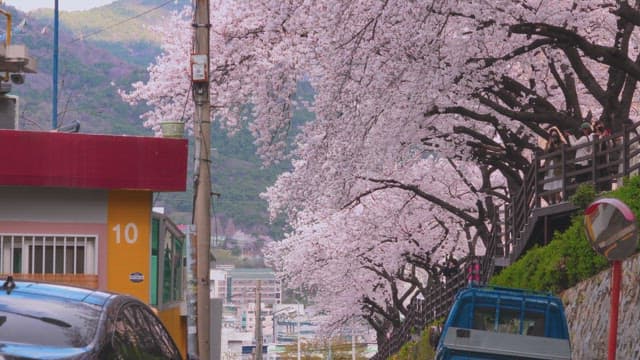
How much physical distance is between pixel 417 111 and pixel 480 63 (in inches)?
63.2

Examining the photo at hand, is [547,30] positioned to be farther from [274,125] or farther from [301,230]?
[301,230]

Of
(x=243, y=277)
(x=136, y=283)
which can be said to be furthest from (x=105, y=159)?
(x=243, y=277)

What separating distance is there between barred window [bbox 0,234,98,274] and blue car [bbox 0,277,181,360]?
10626 mm

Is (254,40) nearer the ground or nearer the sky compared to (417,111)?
nearer the sky

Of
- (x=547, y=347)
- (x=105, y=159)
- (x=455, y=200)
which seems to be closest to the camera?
(x=547, y=347)

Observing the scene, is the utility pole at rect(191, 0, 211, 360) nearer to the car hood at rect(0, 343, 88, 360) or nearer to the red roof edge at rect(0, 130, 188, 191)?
the red roof edge at rect(0, 130, 188, 191)

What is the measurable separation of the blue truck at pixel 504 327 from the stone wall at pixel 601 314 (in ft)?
5.34

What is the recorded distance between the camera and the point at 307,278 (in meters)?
54.2

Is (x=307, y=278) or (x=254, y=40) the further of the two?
(x=307, y=278)

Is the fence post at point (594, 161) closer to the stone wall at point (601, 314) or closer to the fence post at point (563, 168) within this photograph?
the fence post at point (563, 168)

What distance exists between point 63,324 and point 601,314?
12564mm

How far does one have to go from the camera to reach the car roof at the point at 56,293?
830cm

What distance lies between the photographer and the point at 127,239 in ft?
64.3

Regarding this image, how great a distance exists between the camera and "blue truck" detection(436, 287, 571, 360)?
49.5 feet
